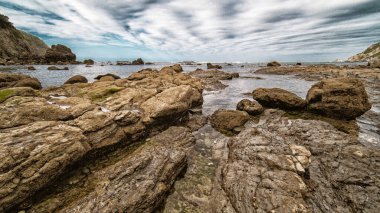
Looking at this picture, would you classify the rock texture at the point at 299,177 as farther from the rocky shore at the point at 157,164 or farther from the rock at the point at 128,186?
the rock at the point at 128,186

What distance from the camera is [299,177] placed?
7.95 meters

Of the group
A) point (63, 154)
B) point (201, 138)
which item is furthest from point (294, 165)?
point (63, 154)

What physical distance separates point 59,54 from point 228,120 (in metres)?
130

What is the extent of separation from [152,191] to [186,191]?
1.78 metres

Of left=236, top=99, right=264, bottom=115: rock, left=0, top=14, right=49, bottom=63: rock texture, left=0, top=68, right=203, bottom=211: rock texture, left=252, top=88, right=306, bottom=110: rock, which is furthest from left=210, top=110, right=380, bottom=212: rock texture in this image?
left=0, top=14, right=49, bottom=63: rock texture

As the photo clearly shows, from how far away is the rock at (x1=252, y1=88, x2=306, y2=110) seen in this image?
1900cm

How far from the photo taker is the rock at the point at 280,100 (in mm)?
19000

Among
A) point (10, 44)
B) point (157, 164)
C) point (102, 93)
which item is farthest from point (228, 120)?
point (10, 44)

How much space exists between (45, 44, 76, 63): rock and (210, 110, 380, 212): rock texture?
132m

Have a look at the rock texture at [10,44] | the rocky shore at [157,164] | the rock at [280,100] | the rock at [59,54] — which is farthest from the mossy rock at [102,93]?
the rock at [59,54]

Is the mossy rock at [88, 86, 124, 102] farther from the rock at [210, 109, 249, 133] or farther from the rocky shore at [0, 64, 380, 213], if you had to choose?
the rock at [210, 109, 249, 133]

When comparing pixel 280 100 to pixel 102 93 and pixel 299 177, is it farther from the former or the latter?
pixel 102 93

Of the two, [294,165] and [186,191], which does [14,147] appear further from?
[294,165]

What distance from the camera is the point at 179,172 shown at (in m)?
10.0
